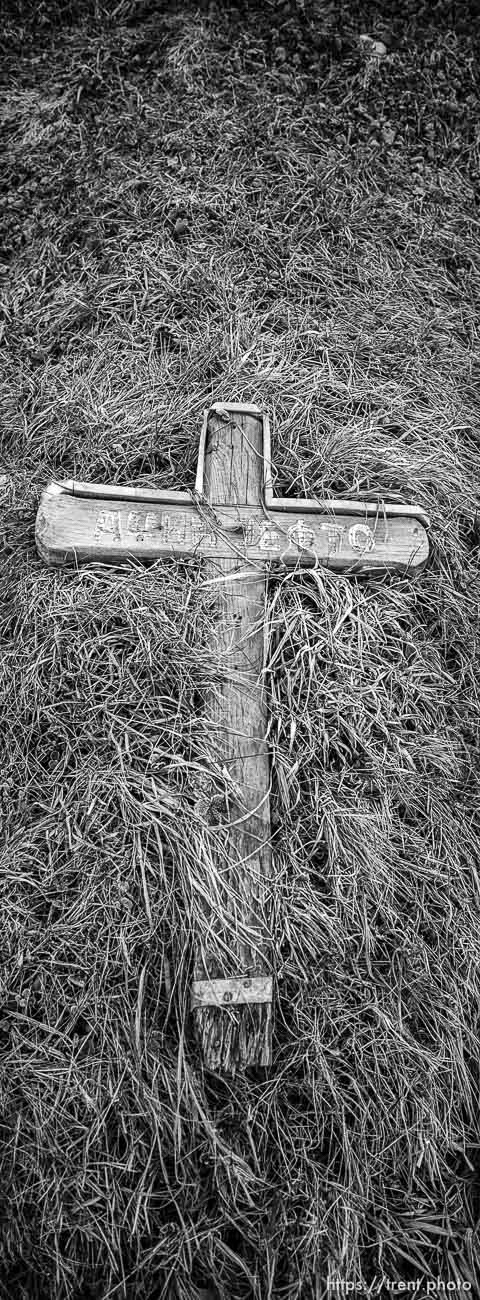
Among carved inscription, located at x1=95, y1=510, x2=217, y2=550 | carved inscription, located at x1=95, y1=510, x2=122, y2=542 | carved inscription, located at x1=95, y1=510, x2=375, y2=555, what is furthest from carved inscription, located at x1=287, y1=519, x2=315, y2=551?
carved inscription, located at x1=95, y1=510, x2=122, y2=542

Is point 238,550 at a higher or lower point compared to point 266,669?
higher

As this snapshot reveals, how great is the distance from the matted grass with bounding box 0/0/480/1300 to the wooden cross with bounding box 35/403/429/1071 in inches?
3.5

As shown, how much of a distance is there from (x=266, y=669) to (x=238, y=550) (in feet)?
1.43

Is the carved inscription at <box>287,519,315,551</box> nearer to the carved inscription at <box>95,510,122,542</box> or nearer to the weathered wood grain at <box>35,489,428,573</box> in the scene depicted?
the weathered wood grain at <box>35,489,428,573</box>

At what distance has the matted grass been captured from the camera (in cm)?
205

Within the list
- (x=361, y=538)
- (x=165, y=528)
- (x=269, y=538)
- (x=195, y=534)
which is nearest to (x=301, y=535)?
(x=269, y=538)

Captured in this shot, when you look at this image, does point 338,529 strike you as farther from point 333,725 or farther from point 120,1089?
point 120,1089

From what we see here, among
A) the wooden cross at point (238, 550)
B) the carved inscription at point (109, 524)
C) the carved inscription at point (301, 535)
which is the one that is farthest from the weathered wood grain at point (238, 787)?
the carved inscription at point (109, 524)

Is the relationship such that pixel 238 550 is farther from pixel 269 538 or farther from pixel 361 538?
pixel 361 538

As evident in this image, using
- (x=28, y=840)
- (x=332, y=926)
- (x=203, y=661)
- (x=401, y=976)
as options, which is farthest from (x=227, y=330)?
(x=401, y=976)

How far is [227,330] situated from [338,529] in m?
1.17

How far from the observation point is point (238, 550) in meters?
2.39

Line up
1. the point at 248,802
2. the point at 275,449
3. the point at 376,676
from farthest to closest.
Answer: the point at 275,449 → the point at 376,676 → the point at 248,802

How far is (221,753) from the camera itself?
2248 millimetres
